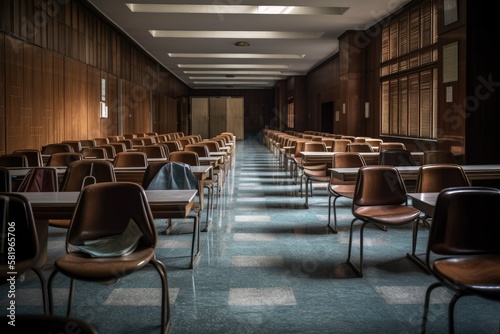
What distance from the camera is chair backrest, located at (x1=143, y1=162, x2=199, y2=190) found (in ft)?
14.0

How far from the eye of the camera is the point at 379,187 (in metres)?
4.16

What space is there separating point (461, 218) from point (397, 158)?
3340 millimetres

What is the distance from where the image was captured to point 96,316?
2.98 m

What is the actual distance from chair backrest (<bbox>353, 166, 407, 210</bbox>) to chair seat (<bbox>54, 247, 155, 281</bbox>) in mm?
1947

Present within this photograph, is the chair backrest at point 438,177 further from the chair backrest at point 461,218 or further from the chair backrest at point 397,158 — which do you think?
the chair backrest at point 397,158

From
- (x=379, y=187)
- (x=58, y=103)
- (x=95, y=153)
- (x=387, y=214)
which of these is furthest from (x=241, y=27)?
(x=387, y=214)

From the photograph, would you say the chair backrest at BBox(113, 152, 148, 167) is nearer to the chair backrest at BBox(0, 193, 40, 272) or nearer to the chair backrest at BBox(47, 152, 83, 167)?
the chair backrest at BBox(47, 152, 83, 167)

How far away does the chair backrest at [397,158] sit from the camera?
582 centimetres

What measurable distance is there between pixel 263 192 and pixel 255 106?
26749 mm

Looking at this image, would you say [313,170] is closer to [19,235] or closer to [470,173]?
[470,173]

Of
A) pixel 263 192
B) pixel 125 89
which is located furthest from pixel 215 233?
pixel 125 89

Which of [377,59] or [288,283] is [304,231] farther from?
[377,59]

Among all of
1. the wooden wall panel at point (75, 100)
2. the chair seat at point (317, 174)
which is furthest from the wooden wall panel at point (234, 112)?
the chair seat at point (317, 174)

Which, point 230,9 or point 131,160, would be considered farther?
point 230,9
